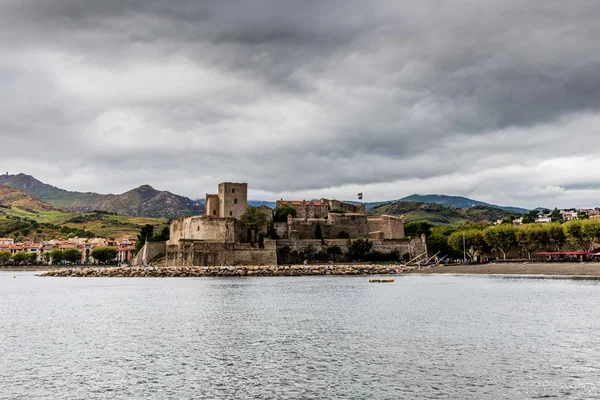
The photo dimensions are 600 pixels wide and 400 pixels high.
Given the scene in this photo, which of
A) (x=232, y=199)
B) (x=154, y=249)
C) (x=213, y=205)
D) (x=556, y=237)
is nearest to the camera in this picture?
(x=556, y=237)

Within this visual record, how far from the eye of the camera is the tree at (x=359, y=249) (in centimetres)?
5891

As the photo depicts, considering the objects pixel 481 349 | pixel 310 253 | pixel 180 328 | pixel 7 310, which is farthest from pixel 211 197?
pixel 481 349

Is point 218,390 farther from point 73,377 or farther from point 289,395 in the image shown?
point 73,377

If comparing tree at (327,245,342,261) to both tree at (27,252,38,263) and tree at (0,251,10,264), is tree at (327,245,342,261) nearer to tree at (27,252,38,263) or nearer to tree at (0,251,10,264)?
tree at (27,252,38,263)

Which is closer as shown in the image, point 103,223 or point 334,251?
point 334,251

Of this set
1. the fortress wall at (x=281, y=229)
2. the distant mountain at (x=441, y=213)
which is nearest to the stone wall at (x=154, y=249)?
the fortress wall at (x=281, y=229)

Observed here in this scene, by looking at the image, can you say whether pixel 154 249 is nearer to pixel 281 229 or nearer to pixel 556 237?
pixel 281 229

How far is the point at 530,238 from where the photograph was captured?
5453 cm

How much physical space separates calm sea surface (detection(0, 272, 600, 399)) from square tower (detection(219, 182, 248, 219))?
3311 centimetres

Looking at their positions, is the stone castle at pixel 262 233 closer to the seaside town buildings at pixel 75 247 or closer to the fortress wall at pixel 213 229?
the fortress wall at pixel 213 229

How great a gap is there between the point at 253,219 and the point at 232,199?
12.0 ft

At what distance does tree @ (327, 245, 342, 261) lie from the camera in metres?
58.8

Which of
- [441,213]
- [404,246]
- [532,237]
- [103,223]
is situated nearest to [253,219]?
[404,246]

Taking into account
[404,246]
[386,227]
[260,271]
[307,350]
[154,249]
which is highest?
[386,227]
